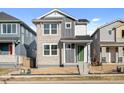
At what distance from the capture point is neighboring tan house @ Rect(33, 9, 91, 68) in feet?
115

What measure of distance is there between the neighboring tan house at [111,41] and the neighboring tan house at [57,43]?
235 inches

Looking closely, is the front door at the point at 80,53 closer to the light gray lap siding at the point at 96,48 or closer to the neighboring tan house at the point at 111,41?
the neighboring tan house at the point at 111,41

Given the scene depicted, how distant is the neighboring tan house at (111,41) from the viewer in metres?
40.8

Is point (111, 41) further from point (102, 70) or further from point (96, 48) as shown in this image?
point (102, 70)

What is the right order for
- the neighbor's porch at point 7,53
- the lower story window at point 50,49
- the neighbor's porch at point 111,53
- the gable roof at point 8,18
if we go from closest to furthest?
the lower story window at point 50,49, the neighbor's porch at point 7,53, the gable roof at point 8,18, the neighbor's porch at point 111,53

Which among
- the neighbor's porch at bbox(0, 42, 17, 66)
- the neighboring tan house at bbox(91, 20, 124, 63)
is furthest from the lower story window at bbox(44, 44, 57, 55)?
the neighboring tan house at bbox(91, 20, 124, 63)

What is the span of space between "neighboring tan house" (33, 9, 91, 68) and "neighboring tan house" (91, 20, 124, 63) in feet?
19.6

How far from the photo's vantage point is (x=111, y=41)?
4125cm

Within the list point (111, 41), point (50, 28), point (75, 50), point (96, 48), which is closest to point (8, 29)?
point (50, 28)

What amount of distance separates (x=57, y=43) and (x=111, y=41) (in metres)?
9.27

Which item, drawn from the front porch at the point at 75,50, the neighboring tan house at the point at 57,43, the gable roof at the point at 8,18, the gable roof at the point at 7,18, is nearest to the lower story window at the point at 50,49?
the neighboring tan house at the point at 57,43

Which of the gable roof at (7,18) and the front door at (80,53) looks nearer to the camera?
the front door at (80,53)

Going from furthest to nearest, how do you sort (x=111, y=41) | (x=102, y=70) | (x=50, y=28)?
(x=111, y=41)
(x=50, y=28)
(x=102, y=70)
